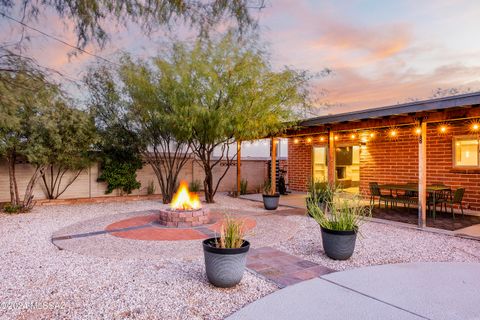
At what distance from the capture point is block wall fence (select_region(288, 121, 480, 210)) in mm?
8414

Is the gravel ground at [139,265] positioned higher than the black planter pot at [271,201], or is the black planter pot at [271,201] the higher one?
the black planter pot at [271,201]

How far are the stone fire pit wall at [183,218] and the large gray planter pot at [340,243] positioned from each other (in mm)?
2977

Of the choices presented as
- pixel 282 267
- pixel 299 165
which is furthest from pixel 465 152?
pixel 282 267

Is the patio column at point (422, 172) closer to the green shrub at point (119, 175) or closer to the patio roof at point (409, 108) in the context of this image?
the patio roof at point (409, 108)

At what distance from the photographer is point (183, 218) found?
6434 millimetres

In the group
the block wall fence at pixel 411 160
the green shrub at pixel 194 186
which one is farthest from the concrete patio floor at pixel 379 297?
the green shrub at pixel 194 186

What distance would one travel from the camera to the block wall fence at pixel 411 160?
841 cm

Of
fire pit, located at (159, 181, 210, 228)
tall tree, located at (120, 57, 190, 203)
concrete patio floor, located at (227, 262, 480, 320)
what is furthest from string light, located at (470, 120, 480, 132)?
tall tree, located at (120, 57, 190, 203)

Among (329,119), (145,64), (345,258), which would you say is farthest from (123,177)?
(345,258)

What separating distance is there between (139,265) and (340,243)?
2649mm

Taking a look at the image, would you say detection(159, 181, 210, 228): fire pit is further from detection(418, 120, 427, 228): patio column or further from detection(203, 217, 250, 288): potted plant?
detection(418, 120, 427, 228): patio column

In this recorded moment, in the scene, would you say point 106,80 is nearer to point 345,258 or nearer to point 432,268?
point 345,258

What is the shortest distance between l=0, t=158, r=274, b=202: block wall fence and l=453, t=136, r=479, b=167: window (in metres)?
7.39

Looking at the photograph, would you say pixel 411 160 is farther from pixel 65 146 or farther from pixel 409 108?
pixel 65 146
